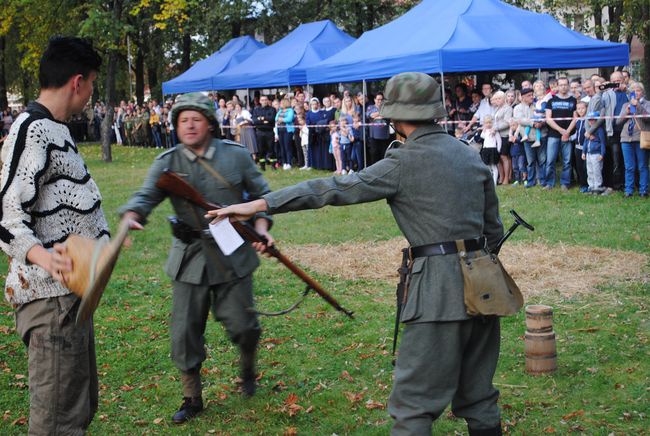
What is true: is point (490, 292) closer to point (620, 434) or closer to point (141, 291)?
point (620, 434)

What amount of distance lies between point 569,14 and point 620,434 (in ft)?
89.1

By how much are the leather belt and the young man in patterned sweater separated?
62.2 inches

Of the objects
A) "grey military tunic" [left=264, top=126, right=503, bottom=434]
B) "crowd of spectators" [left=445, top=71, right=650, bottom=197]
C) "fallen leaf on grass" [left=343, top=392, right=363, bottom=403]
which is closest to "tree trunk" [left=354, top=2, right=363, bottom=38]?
"crowd of spectators" [left=445, top=71, right=650, bottom=197]

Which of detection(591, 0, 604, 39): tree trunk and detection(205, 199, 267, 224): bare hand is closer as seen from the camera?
detection(205, 199, 267, 224): bare hand

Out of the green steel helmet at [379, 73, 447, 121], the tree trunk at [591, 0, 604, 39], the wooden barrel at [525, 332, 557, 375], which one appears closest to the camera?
the green steel helmet at [379, 73, 447, 121]

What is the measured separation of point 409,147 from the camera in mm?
4297

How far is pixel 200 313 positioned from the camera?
5.66 meters

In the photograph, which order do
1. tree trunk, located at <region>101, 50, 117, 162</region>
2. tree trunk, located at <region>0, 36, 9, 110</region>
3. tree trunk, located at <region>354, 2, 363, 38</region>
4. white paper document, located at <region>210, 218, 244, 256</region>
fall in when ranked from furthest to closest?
tree trunk, located at <region>0, 36, 9, 110</region> → tree trunk, located at <region>354, 2, 363, 38</region> → tree trunk, located at <region>101, 50, 117, 162</region> → white paper document, located at <region>210, 218, 244, 256</region>

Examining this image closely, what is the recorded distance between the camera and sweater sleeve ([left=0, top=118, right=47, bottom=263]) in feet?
12.4

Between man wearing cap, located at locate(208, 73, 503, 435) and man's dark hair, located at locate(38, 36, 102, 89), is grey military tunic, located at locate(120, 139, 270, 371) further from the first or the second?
man's dark hair, located at locate(38, 36, 102, 89)

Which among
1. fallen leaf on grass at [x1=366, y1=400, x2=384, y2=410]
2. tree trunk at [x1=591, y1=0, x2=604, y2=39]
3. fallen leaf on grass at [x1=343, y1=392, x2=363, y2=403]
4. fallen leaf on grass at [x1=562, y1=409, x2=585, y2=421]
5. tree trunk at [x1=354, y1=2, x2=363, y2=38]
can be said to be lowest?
fallen leaf on grass at [x1=562, y1=409, x2=585, y2=421]

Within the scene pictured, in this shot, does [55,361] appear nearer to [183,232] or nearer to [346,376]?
[183,232]

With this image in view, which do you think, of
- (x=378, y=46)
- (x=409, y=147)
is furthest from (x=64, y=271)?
(x=378, y=46)

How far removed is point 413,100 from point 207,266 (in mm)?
1937
